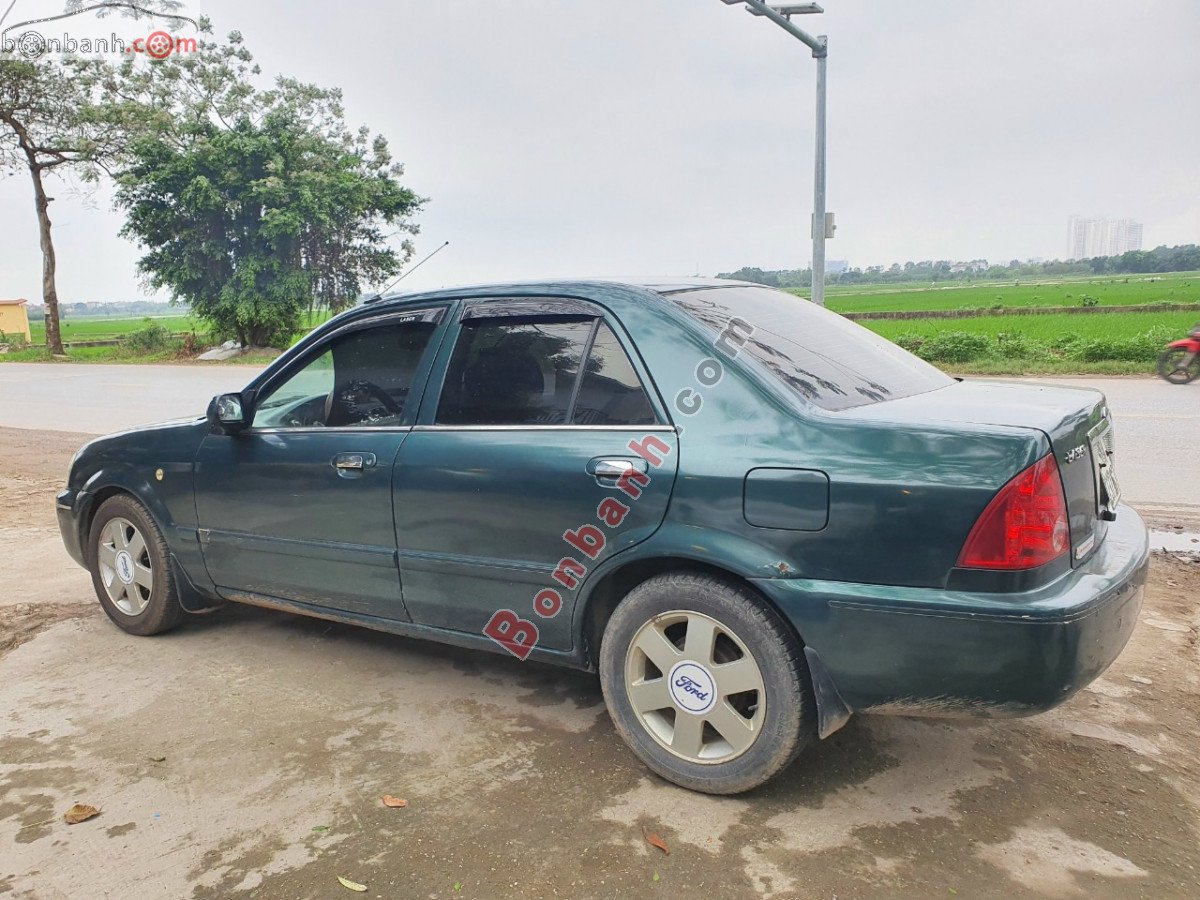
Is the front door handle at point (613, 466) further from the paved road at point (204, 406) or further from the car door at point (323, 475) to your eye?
the paved road at point (204, 406)

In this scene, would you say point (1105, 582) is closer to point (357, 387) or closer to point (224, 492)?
point (357, 387)

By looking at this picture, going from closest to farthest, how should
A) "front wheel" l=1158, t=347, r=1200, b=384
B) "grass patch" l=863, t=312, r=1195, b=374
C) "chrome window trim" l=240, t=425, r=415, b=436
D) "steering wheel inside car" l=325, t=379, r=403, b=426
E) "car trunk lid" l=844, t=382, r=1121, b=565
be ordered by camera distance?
"car trunk lid" l=844, t=382, r=1121, b=565 < "chrome window trim" l=240, t=425, r=415, b=436 < "steering wheel inside car" l=325, t=379, r=403, b=426 < "front wheel" l=1158, t=347, r=1200, b=384 < "grass patch" l=863, t=312, r=1195, b=374

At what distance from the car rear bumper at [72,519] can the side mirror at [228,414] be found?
1205 mm

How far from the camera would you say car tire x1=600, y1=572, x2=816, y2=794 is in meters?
2.85

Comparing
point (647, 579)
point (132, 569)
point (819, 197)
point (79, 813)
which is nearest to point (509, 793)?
point (647, 579)

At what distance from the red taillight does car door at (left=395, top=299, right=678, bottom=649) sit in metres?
0.90

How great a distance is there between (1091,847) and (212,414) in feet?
11.6

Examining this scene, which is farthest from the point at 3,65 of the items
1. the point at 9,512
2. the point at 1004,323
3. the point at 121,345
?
the point at 1004,323

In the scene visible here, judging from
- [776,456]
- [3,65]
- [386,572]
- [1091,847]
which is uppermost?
[3,65]

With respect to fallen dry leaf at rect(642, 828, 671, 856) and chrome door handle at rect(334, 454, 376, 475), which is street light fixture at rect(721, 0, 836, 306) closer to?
chrome door handle at rect(334, 454, 376, 475)

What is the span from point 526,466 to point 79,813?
1759 millimetres

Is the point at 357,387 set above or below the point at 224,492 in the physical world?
above

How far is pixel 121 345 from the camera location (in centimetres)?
3328

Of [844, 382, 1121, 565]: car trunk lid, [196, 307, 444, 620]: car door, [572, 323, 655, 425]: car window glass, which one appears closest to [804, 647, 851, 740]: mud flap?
[844, 382, 1121, 565]: car trunk lid
